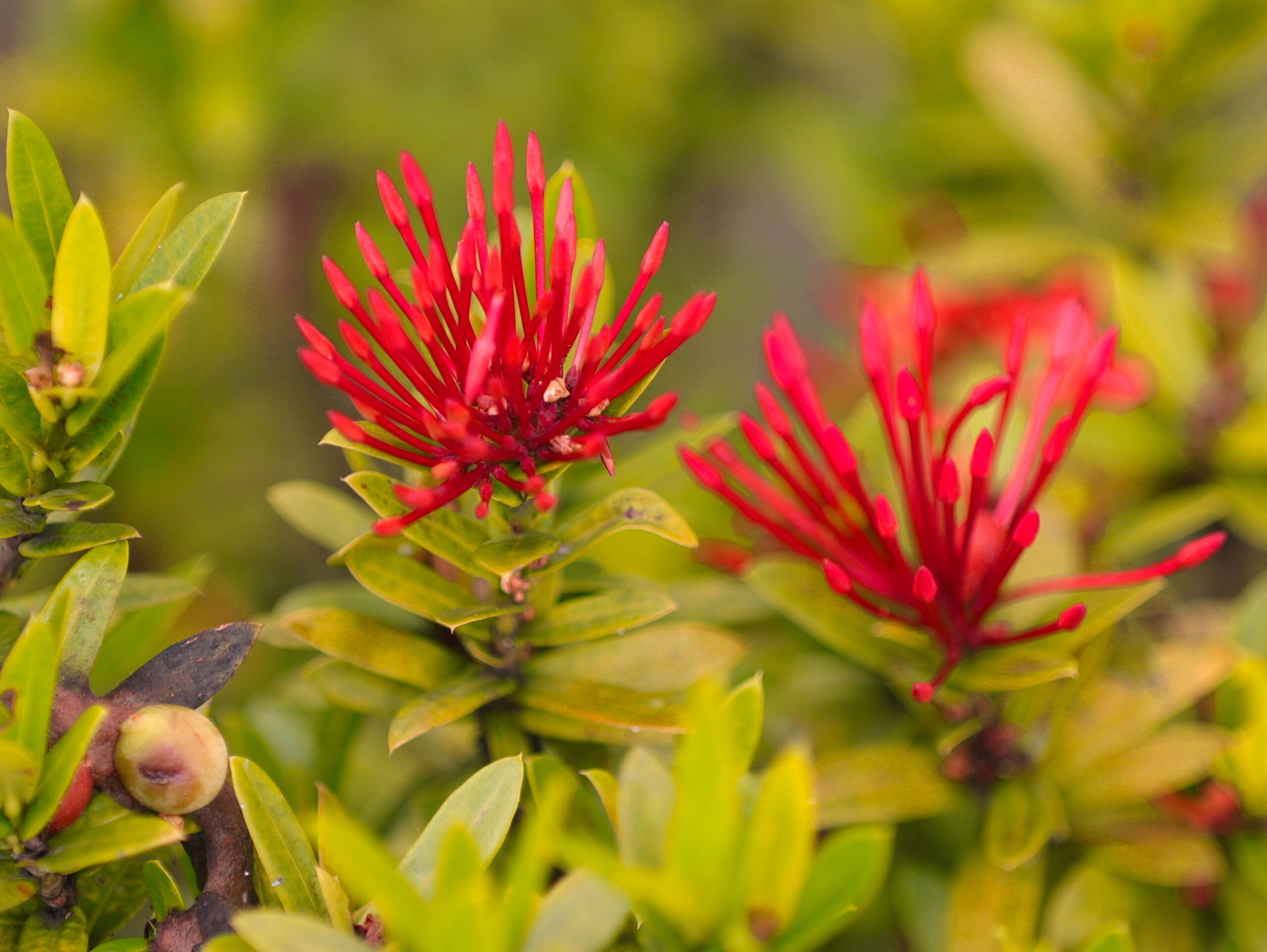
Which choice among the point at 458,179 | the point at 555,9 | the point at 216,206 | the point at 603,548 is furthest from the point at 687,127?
the point at 216,206

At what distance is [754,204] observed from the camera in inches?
91.6

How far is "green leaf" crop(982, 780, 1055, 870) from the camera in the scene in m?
0.58

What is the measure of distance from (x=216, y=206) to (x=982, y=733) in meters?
0.53

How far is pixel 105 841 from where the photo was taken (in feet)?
1.41

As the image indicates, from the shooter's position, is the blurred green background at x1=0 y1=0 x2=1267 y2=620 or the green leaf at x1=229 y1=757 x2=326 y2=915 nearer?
the green leaf at x1=229 y1=757 x2=326 y2=915

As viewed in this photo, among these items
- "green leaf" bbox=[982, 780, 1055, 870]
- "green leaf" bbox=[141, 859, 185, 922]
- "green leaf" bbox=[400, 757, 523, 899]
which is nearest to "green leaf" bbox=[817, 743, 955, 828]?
"green leaf" bbox=[982, 780, 1055, 870]

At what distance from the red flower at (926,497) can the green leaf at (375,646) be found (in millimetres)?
172

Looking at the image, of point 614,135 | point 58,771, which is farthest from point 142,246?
point 614,135

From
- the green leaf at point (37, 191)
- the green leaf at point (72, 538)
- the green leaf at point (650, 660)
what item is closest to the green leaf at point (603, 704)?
the green leaf at point (650, 660)

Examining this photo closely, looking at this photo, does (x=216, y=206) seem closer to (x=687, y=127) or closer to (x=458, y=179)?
(x=458, y=179)

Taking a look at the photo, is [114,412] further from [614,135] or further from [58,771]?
[614,135]

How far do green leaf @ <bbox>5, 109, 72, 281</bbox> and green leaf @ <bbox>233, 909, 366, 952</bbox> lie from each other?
0.31 metres

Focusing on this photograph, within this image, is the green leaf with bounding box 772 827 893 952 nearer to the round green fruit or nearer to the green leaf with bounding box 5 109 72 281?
the round green fruit

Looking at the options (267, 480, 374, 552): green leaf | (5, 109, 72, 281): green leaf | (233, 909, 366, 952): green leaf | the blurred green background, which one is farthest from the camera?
the blurred green background
